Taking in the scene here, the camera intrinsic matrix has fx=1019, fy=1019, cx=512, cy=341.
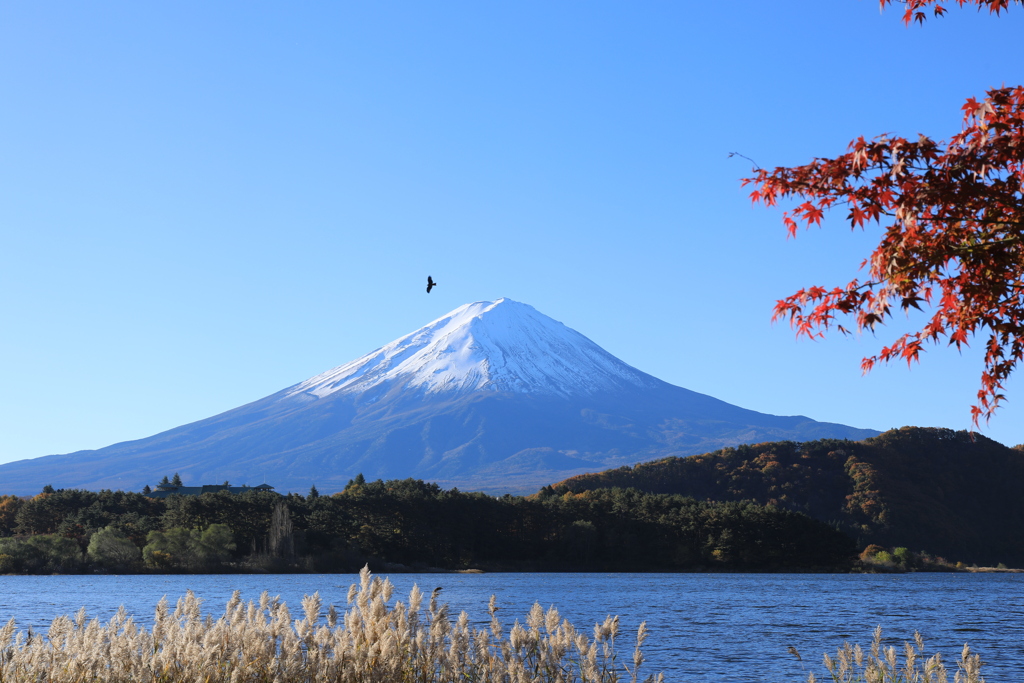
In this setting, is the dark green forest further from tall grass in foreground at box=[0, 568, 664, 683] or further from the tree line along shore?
tall grass in foreground at box=[0, 568, 664, 683]

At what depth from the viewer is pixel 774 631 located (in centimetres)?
3738

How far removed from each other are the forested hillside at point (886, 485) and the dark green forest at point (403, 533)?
14378 millimetres

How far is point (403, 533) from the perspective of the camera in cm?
9819

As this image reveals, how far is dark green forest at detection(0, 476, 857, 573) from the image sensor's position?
86.6 meters

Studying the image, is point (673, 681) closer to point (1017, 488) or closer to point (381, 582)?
point (381, 582)

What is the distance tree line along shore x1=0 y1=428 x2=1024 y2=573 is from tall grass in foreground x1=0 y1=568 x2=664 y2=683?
81.9m

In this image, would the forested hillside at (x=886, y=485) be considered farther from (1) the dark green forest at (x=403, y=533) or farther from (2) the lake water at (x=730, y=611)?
(2) the lake water at (x=730, y=611)

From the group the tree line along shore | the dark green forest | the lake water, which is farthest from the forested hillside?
the lake water

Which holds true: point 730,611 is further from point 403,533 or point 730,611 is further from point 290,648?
point 403,533

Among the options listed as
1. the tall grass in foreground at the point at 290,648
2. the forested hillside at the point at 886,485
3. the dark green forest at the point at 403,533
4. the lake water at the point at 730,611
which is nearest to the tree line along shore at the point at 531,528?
the dark green forest at the point at 403,533

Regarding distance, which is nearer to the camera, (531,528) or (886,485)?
(531,528)

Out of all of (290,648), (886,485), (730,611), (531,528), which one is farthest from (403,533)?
(290,648)

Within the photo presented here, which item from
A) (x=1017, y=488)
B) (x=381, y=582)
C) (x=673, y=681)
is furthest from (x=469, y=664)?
(x=1017, y=488)

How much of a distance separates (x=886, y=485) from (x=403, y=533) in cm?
6735
